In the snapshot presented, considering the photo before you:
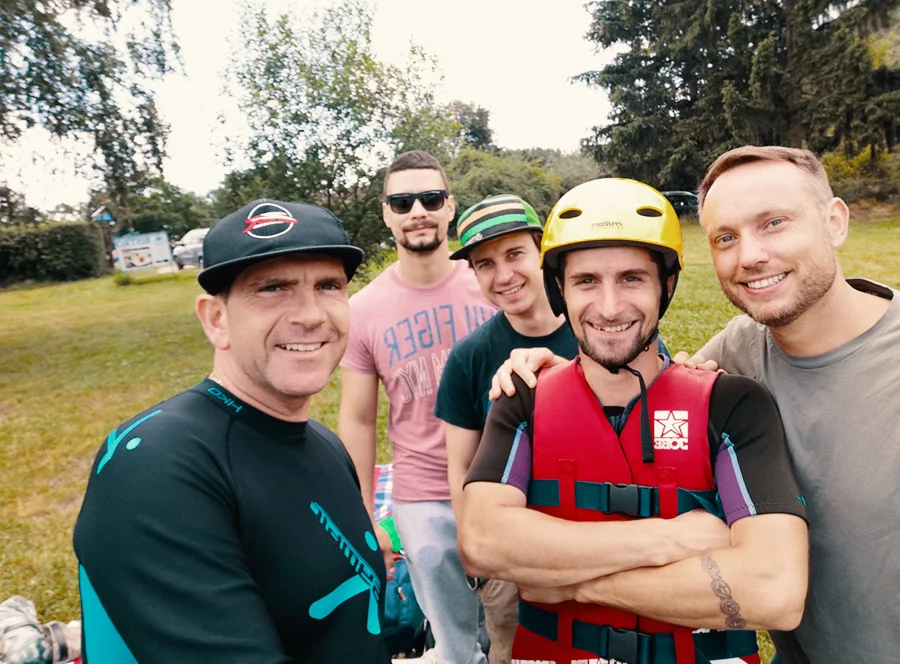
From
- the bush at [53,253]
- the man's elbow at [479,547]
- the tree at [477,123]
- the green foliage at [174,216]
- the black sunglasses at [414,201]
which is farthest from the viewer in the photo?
the tree at [477,123]

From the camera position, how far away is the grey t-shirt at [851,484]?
2.12 m

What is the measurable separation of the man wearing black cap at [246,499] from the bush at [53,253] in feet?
127

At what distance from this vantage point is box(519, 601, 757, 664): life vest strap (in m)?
2.11

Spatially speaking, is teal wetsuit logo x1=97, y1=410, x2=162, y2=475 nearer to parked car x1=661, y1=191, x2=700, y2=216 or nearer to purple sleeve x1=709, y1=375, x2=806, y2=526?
purple sleeve x1=709, y1=375, x2=806, y2=526

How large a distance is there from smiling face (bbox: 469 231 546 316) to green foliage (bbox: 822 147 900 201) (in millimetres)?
29748

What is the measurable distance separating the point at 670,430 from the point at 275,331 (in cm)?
147

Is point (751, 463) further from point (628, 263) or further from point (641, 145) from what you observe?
point (641, 145)

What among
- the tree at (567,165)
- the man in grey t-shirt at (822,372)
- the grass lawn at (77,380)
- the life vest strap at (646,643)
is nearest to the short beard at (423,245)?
the man in grey t-shirt at (822,372)

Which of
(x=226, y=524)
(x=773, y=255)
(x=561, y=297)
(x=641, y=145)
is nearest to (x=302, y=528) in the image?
(x=226, y=524)

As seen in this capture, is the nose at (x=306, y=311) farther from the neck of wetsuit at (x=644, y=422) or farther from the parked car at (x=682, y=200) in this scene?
the parked car at (x=682, y=200)

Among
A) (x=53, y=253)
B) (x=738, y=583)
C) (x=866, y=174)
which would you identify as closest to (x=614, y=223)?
(x=738, y=583)

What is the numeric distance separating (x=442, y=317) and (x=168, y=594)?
2.65 metres

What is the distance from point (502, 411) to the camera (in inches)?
96.6

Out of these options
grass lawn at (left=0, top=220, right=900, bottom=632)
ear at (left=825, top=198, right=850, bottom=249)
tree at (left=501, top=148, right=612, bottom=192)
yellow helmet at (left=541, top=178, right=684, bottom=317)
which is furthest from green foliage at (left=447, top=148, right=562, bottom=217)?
ear at (left=825, top=198, right=850, bottom=249)
